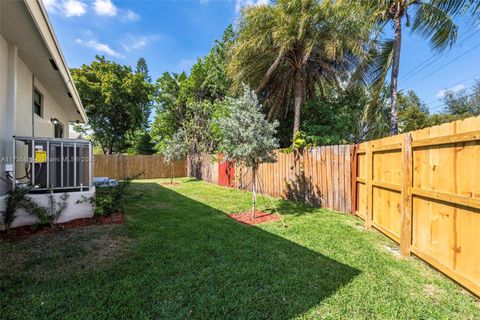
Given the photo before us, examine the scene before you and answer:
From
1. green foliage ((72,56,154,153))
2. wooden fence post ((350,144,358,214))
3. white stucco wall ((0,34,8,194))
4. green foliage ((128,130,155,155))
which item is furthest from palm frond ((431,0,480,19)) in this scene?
green foliage ((128,130,155,155))

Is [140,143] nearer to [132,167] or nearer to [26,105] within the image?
[132,167]

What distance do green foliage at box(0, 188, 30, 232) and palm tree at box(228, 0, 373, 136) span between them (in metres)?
7.74

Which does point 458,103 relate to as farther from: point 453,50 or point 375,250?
point 375,250

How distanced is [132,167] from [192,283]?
1540 centimetres

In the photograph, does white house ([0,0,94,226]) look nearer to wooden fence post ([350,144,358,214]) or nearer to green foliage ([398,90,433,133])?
wooden fence post ([350,144,358,214])

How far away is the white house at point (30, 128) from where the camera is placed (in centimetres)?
369

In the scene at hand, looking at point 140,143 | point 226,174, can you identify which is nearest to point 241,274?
point 226,174

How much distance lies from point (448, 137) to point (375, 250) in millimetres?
1882

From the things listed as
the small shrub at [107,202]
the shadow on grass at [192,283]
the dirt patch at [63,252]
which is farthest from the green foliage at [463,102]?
the dirt patch at [63,252]

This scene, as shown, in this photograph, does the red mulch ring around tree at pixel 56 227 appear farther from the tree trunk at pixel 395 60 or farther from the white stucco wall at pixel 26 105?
the tree trunk at pixel 395 60

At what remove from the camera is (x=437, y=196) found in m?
2.76

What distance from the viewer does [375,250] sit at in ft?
11.6

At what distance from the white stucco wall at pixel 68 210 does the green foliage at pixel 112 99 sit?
1608 cm

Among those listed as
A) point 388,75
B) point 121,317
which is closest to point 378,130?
point 388,75
